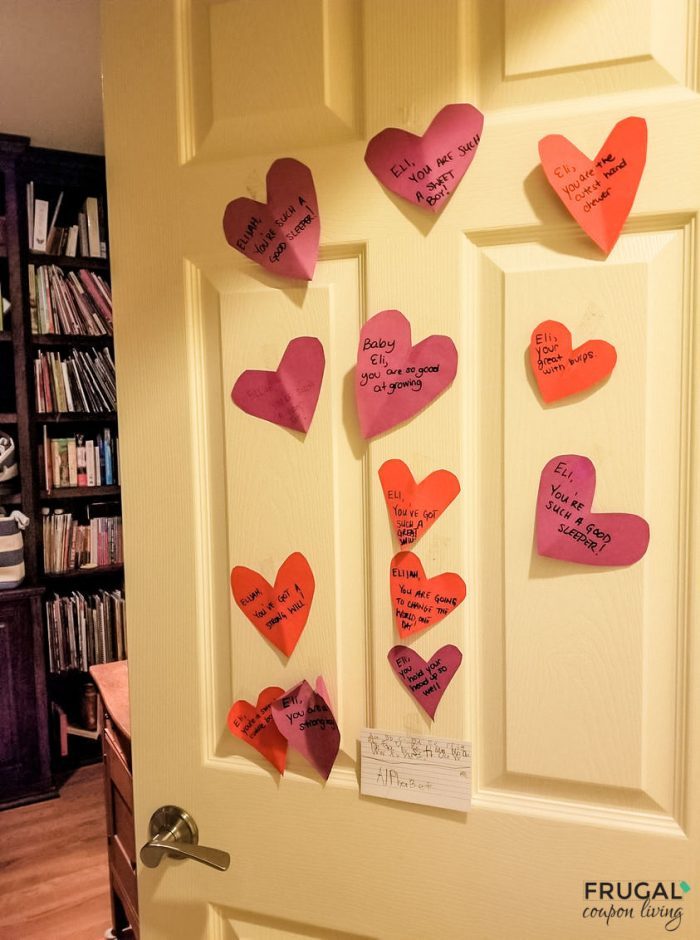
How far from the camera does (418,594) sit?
2.78 ft

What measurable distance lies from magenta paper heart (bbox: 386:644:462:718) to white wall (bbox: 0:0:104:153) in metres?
2.02

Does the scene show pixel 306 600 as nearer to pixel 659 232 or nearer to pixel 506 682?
pixel 506 682

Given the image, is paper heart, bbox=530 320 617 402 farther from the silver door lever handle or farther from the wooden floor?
the wooden floor

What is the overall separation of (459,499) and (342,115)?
48 centimetres

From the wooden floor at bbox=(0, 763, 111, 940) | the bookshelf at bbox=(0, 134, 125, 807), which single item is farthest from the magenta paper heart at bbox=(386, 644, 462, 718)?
the bookshelf at bbox=(0, 134, 125, 807)

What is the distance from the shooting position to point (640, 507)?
763 millimetres

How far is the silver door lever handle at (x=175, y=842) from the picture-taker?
0.92 meters

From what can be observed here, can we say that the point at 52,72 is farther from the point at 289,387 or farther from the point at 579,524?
the point at 579,524

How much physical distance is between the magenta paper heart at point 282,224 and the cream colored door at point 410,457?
0.02 metres

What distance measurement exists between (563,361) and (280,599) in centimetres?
45

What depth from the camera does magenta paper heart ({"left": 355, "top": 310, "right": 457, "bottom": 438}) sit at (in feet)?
2.69

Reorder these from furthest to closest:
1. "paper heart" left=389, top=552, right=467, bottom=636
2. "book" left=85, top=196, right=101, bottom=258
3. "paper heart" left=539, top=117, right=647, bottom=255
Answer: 1. "book" left=85, top=196, right=101, bottom=258
2. "paper heart" left=389, top=552, right=467, bottom=636
3. "paper heart" left=539, top=117, right=647, bottom=255

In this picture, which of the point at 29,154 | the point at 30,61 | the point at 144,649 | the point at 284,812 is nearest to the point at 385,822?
the point at 284,812

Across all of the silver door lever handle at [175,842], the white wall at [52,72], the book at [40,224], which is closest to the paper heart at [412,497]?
the silver door lever handle at [175,842]
